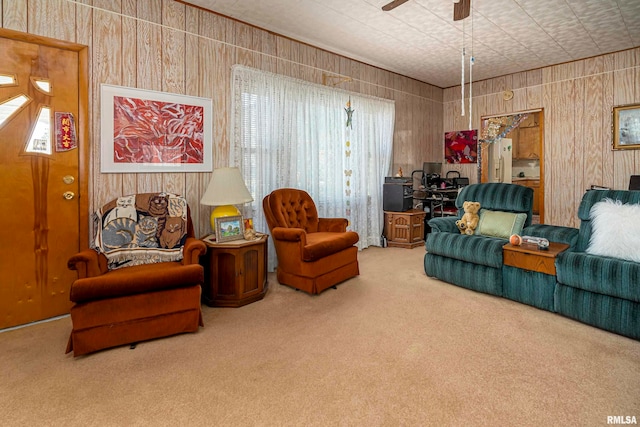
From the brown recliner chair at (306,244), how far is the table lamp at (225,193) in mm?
456

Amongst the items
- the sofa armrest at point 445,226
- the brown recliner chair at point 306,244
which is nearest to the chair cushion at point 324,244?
the brown recliner chair at point 306,244

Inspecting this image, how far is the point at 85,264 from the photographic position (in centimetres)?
228

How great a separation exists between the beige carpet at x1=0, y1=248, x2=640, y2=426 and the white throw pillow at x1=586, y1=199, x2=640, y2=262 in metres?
0.59

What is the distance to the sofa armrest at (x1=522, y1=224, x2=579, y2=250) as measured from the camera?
3.00 metres

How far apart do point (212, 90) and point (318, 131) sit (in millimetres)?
1447

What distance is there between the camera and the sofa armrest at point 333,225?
3809 millimetres

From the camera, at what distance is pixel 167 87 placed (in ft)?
10.4

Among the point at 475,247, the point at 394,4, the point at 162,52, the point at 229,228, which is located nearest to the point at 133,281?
the point at 229,228

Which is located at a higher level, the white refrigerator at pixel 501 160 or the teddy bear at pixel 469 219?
the white refrigerator at pixel 501 160

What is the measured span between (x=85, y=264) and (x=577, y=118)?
6.18 metres

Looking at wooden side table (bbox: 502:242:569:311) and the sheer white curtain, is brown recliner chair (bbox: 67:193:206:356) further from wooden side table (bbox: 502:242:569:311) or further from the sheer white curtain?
wooden side table (bbox: 502:242:569:311)

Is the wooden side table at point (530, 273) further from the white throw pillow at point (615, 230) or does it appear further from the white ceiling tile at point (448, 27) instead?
the white ceiling tile at point (448, 27)

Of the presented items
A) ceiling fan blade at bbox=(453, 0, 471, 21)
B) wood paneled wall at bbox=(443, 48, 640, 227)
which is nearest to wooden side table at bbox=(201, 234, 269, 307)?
ceiling fan blade at bbox=(453, 0, 471, 21)

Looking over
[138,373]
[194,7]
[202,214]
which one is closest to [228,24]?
[194,7]
